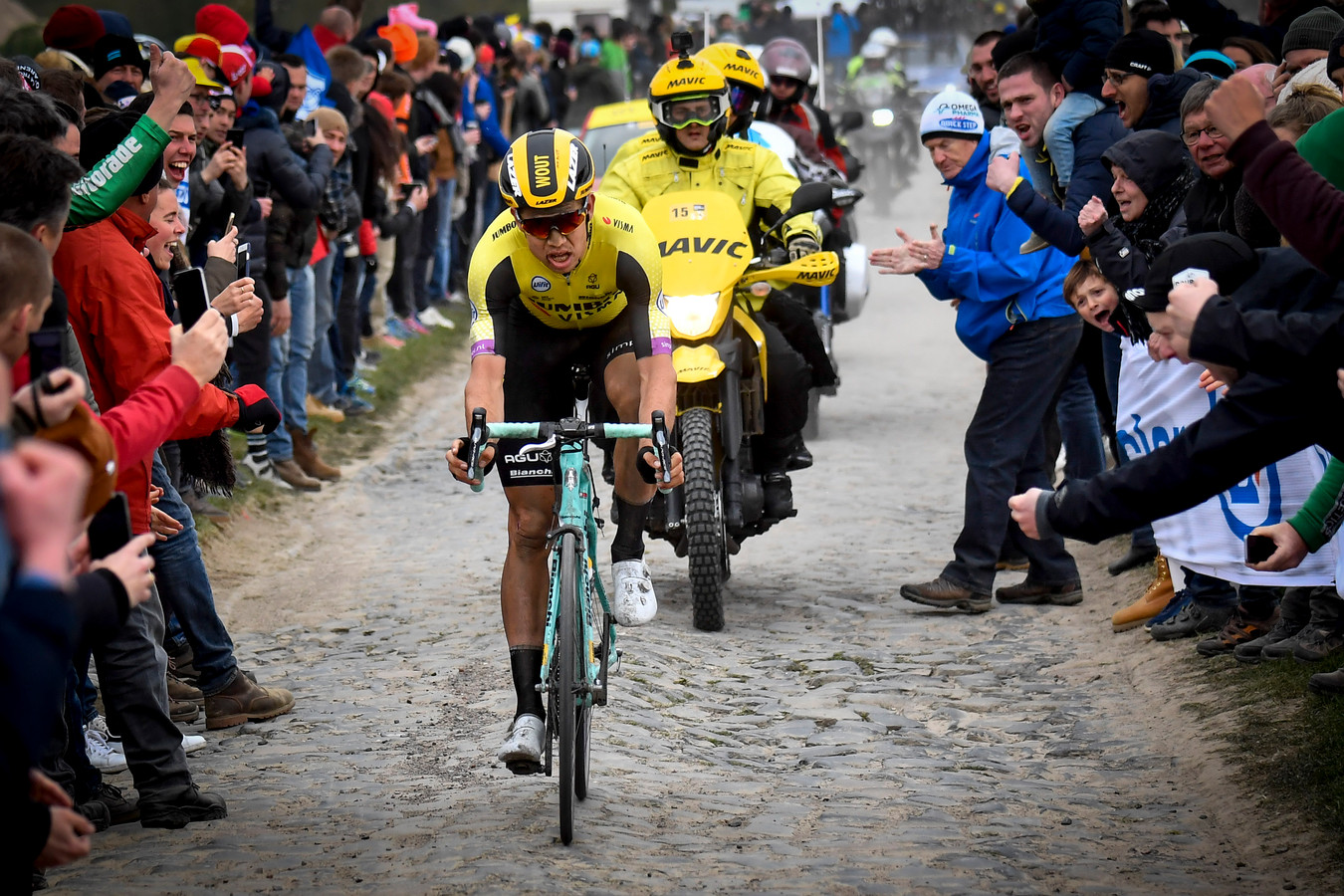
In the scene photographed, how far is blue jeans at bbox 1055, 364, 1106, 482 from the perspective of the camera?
883 cm

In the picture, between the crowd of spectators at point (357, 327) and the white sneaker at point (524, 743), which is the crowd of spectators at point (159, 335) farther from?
the white sneaker at point (524, 743)

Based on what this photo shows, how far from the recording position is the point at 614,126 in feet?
50.9

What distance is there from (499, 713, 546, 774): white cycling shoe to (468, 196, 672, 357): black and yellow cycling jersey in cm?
139

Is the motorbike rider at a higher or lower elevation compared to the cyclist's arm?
higher

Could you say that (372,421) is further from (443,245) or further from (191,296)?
(191,296)

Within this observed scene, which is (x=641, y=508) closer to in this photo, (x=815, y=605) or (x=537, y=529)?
(x=537, y=529)

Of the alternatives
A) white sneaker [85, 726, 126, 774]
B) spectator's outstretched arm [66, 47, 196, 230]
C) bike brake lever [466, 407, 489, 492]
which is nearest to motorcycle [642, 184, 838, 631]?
bike brake lever [466, 407, 489, 492]

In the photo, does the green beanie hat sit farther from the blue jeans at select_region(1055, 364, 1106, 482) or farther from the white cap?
the blue jeans at select_region(1055, 364, 1106, 482)

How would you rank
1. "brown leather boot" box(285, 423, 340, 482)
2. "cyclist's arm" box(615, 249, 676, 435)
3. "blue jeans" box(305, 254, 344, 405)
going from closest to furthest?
"cyclist's arm" box(615, 249, 676, 435) → "brown leather boot" box(285, 423, 340, 482) → "blue jeans" box(305, 254, 344, 405)

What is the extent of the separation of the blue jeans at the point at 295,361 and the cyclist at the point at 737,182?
11.2 ft

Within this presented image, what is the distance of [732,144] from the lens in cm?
860

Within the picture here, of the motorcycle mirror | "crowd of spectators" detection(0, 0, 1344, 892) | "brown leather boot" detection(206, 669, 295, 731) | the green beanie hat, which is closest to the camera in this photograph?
"crowd of spectators" detection(0, 0, 1344, 892)

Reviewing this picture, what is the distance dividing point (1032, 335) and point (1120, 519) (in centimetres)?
400

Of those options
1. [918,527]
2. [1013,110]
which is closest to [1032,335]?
[1013,110]
